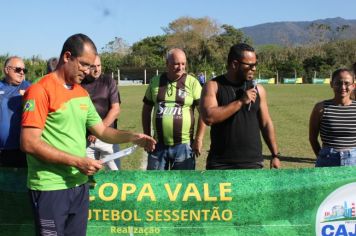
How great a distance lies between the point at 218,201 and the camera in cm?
405

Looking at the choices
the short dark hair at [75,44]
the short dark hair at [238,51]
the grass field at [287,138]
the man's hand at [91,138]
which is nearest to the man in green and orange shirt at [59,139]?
the short dark hair at [75,44]

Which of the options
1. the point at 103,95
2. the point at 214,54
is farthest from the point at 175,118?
the point at 214,54

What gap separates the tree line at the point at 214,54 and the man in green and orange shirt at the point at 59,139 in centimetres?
4813

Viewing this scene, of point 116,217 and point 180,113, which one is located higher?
point 180,113

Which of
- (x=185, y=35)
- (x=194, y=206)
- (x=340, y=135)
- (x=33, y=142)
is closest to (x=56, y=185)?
(x=33, y=142)

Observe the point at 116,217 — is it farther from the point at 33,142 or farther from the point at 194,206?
the point at 33,142

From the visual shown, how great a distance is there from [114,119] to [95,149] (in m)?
0.51

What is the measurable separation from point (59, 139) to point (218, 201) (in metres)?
1.61

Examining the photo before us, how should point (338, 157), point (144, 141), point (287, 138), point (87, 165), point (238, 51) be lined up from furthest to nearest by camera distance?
1. point (287, 138)
2. point (338, 157)
3. point (238, 51)
4. point (144, 141)
5. point (87, 165)

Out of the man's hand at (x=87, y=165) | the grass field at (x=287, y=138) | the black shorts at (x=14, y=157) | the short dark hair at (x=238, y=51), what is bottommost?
the grass field at (x=287, y=138)

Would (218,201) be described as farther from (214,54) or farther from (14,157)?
(214,54)

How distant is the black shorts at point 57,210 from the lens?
304 centimetres

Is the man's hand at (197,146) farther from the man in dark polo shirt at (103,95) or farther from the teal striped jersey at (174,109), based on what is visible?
the man in dark polo shirt at (103,95)

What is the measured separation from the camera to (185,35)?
10094cm
